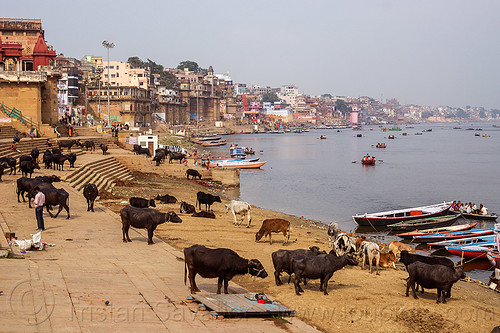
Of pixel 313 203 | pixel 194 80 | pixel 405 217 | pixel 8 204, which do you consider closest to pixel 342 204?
pixel 313 203

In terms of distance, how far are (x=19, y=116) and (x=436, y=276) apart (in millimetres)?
35763

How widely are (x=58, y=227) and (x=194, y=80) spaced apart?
164477 mm

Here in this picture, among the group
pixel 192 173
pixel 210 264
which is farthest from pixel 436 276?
pixel 192 173

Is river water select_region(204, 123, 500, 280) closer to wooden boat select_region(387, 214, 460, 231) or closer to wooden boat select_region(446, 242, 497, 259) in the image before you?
wooden boat select_region(387, 214, 460, 231)

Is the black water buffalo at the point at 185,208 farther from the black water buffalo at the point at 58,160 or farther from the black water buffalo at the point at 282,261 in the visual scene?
the black water buffalo at the point at 282,261

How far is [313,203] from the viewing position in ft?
142

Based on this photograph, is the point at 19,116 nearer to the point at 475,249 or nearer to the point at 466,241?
the point at 466,241

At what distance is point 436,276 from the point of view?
12117mm

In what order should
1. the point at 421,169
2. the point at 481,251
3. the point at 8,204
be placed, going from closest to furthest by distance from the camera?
→ the point at 8,204
the point at 481,251
the point at 421,169

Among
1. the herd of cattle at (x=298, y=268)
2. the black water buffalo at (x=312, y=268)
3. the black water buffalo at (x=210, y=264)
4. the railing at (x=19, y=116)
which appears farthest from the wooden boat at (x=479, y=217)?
the railing at (x=19, y=116)

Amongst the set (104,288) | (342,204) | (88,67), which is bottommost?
(342,204)

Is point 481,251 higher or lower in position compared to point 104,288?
lower

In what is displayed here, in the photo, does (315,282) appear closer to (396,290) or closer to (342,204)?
(396,290)

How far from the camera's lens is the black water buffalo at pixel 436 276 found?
12.1 meters
